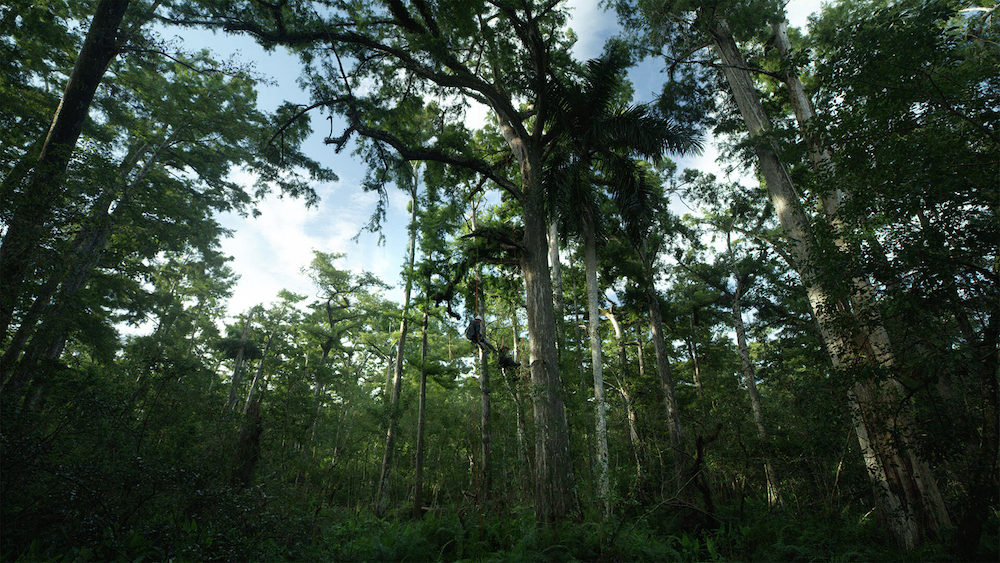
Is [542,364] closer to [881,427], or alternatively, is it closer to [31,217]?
[881,427]

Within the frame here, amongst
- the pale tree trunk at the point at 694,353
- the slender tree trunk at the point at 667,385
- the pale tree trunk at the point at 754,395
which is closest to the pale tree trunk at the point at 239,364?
the slender tree trunk at the point at 667,385

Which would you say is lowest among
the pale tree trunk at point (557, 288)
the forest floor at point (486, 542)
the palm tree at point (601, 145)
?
the forest floor at point (486, 542)

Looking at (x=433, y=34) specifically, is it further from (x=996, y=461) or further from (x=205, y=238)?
(x=205, y=238)

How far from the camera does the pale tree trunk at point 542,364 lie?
6359 mm

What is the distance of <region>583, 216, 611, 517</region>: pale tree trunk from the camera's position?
7.31 m

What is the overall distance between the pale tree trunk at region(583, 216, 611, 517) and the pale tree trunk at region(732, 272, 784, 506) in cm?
445

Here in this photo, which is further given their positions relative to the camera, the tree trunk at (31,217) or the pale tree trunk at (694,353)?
the pale tree trunk at (694,353)

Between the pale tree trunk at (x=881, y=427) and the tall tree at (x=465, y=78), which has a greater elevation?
the tall tree at (x=465, y=78)

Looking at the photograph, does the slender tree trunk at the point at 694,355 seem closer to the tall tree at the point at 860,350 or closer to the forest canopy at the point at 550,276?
the forest canopy at the point at 550,276

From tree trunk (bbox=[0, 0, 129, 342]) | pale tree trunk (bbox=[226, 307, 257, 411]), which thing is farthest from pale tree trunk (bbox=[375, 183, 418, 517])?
pale tree trunk (bbox=[226, 307, 257, 411])

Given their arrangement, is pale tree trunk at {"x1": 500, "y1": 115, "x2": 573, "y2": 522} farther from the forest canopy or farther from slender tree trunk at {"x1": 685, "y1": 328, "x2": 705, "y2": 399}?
slender tree trunk at {"x1": 685, "y1": 328, "x2": 705, "y2": 399}

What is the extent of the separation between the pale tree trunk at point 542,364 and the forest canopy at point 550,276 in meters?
0.06

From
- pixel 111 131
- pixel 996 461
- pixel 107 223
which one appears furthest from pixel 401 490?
pixel 111 131

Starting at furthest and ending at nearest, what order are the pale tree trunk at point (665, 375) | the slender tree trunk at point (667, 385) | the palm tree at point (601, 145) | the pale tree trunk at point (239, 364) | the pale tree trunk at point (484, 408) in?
the pale tree trunk at point (239, 364), the pale tree trunk at point (665, 375), the slender tree trunk at point (667, 385), the pale tree trunk at point (484, 408), the palm tree at point (601, 145)
